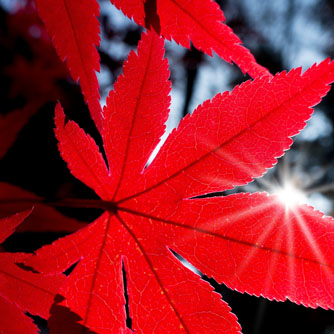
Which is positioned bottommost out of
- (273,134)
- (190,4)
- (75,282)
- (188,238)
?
(75,282)

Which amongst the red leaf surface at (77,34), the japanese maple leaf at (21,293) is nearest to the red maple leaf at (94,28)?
the red leaf surface at (77,34)

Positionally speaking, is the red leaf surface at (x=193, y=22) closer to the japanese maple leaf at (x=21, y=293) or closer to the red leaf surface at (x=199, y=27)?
the red leaf surface at (x=199, y=27)

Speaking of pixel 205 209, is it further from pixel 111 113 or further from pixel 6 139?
pixel 6 139

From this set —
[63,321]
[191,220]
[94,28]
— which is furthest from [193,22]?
[63,321]

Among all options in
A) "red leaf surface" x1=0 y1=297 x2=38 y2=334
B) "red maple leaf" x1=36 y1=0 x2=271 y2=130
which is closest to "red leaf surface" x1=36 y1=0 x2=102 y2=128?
"red maple leaf" x1=36 y1=0 x2=271 y2=130

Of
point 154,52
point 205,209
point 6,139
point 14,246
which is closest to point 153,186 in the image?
point 205,209

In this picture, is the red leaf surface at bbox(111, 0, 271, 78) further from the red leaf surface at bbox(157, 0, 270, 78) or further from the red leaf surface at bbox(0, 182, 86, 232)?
the red leaf surface at bbox(0, 182, 86, 232)

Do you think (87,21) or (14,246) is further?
(14,246)
